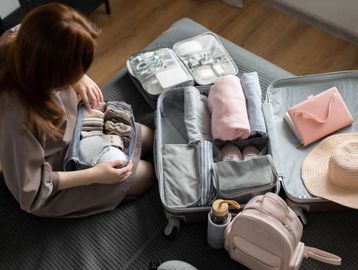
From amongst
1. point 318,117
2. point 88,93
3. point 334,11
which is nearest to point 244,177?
point 318,117

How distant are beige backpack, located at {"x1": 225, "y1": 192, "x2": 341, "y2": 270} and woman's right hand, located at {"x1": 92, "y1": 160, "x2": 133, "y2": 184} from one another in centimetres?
33

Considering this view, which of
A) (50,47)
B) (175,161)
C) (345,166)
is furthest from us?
(175,161)

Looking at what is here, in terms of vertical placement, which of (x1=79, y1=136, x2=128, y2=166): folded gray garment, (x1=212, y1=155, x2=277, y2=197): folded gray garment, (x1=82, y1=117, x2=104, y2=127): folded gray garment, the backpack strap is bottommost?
the backpack strap

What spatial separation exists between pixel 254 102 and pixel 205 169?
289mm

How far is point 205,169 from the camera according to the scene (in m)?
1.29

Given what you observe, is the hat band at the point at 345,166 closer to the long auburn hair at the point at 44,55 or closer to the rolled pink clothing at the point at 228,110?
the rolled pink clothing at the point at 228,110

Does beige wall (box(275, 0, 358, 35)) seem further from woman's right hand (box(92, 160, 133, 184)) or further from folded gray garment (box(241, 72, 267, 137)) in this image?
woman's right hand (box(92, 160, 133, 184))

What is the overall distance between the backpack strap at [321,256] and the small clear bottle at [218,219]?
0.22m

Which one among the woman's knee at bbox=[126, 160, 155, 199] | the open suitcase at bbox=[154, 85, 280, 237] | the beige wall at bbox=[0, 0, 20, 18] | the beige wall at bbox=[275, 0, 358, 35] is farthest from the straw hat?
the beige wall at bbox=[0, 0, 20, 18]

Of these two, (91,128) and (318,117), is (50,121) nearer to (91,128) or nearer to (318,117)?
(91,128)

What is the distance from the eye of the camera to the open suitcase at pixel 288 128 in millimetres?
1275

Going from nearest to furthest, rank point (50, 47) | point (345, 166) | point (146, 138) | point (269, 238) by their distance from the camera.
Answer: point (50, 47), point (269, 238), point (345, 166), point (146, 138)

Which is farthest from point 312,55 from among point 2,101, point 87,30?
point 2,101

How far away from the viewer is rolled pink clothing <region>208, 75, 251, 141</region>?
1341 mm
